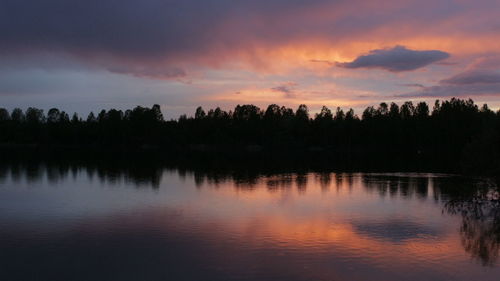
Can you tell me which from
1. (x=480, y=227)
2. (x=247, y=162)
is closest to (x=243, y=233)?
(x=480, y=227)

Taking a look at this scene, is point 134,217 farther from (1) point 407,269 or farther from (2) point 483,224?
(2) point 483,224

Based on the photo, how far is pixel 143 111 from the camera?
156500mm

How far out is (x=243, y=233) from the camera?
2192cm

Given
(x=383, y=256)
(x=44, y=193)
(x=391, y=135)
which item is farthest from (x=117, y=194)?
(x=391, y=135)

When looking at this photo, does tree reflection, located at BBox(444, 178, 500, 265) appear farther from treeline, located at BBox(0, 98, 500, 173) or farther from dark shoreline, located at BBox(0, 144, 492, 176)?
treeline, located at BBox(0, 98, 500, 173)

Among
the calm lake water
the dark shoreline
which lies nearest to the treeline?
the dark shoreline

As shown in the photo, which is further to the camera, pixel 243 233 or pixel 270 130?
pixel 270 130

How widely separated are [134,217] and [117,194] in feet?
31.3

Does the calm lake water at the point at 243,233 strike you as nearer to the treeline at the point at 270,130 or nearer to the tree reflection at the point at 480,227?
the tree reflection at the point at 480,227

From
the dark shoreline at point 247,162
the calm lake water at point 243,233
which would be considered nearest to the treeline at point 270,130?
the dark shoreline at point 247,162

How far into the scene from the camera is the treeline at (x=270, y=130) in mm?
126938

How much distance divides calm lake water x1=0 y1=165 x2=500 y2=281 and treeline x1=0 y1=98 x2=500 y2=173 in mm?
85385

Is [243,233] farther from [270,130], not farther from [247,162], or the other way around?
[270,130]

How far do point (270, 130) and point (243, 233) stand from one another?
121m
